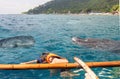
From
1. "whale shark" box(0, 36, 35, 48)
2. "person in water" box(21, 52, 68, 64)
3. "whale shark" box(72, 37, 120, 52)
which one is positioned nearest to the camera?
"person in water" box(21, 52, 68, 64)

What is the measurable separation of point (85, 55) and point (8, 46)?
27.8 feet

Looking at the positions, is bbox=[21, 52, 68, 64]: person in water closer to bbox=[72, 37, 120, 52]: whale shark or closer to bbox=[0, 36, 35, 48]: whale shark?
bbox=[72, 37, 120, 52]: whale shark

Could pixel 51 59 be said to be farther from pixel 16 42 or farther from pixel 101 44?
pixel 16 42

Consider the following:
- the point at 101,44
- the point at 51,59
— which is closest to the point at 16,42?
the point at 101,44

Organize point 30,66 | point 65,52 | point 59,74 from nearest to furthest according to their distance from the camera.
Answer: point 30,66
point 59,74
point 65,52

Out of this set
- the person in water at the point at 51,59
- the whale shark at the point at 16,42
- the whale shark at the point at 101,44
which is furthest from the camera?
the whale shark at the point at 16,42

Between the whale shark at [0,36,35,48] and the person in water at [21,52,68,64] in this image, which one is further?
the whale shark at [0,36,35,48]

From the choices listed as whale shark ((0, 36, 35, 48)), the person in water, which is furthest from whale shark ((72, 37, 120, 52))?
the person in water

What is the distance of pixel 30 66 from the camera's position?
52.9 ft

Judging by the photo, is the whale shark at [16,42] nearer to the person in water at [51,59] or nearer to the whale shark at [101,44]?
the whale shark at [101,44]

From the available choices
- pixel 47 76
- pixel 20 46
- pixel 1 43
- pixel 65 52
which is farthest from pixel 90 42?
pixel 47 76

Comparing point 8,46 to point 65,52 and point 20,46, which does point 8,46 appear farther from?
point 65,52

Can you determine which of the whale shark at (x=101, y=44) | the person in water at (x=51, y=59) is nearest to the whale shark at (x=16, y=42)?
the whale shark at (x=101, y=44)

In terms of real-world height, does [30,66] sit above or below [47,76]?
above
